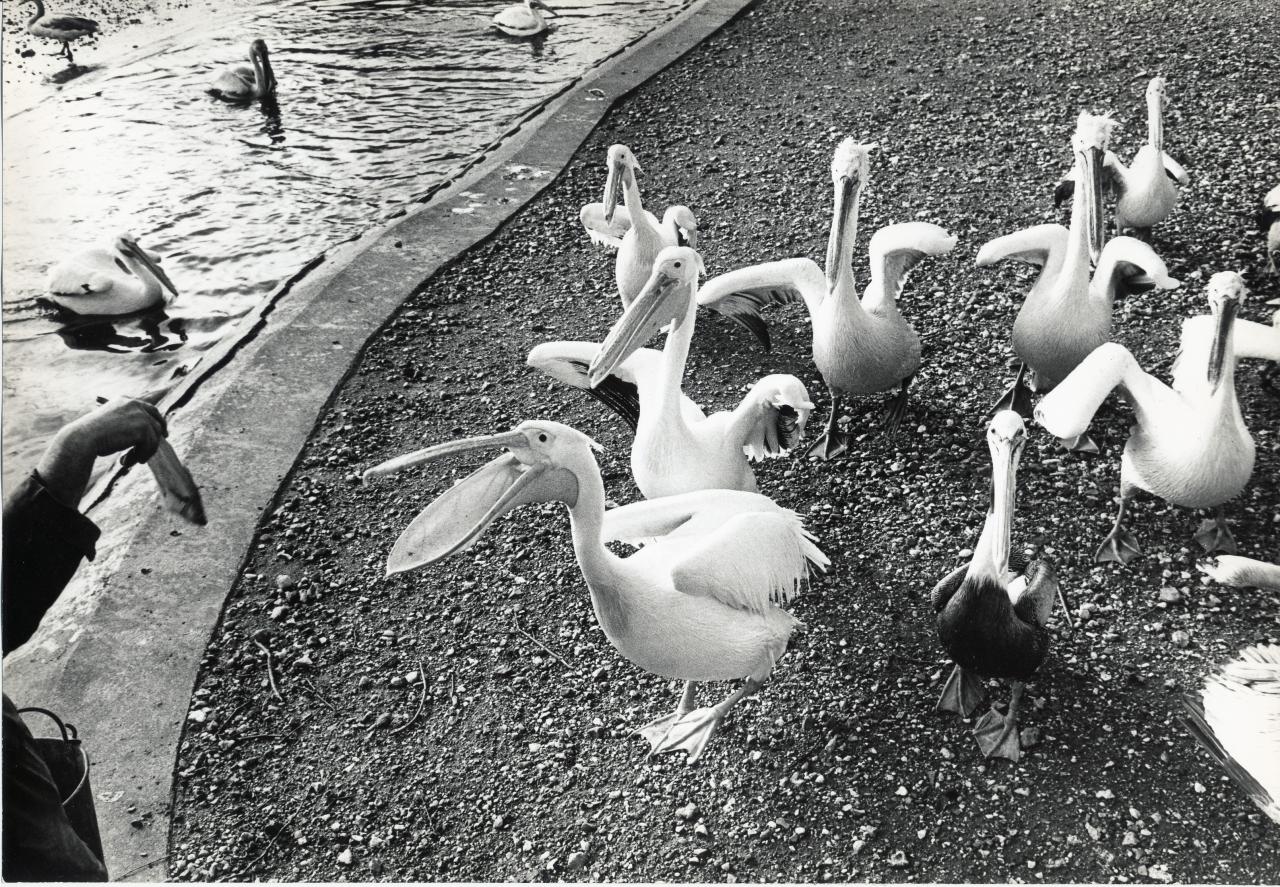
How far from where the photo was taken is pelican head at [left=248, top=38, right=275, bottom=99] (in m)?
3.94

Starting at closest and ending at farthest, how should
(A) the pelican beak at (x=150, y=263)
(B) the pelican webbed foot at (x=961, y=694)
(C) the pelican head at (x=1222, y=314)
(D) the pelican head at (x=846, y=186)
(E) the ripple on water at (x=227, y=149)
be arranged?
1. (B) the pelican webbed foot at (x=961, y=694)
2. (C) the pelican head at (x=1222, y=314)
3. (D) the pelican head at (x=846, y=186)
4. (E) the ripple on water at (x=227, y=149)
5. (A) the pelican beak at (x=150, y=263)

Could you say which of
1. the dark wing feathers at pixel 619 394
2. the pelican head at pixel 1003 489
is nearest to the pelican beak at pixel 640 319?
the dark wing feathers at pixel 619 394

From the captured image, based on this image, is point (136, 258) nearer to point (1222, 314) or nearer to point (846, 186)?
point (846, 186)

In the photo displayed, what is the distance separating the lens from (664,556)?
76.5 inches

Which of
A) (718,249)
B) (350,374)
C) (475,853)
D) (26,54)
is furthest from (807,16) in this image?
(475,853)

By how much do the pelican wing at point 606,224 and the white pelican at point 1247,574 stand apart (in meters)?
1.97

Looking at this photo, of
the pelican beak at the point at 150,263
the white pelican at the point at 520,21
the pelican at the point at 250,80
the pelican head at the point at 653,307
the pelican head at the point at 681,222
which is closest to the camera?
the pelican head at the point at 653,307

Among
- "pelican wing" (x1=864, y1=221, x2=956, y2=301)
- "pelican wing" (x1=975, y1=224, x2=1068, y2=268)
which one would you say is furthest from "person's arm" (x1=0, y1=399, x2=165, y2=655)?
"pelican wing" (x1=975, y1=224, x2=1068, y2=268)

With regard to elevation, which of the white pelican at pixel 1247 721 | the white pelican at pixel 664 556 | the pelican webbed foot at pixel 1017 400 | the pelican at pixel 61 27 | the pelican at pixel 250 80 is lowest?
the white pelican at pixel 1247 721

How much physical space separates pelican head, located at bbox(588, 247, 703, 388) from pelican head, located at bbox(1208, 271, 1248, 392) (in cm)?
109

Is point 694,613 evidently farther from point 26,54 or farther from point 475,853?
point 26,54

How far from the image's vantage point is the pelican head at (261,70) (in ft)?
12.9

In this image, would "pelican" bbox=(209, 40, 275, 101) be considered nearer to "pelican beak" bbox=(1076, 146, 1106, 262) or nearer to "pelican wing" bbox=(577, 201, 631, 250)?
"pelican wing" bbox=(577, 201, 631, 250)

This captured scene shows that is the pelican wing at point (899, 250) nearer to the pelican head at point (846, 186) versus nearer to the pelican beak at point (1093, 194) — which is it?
the pelican head at point (846, 186)
